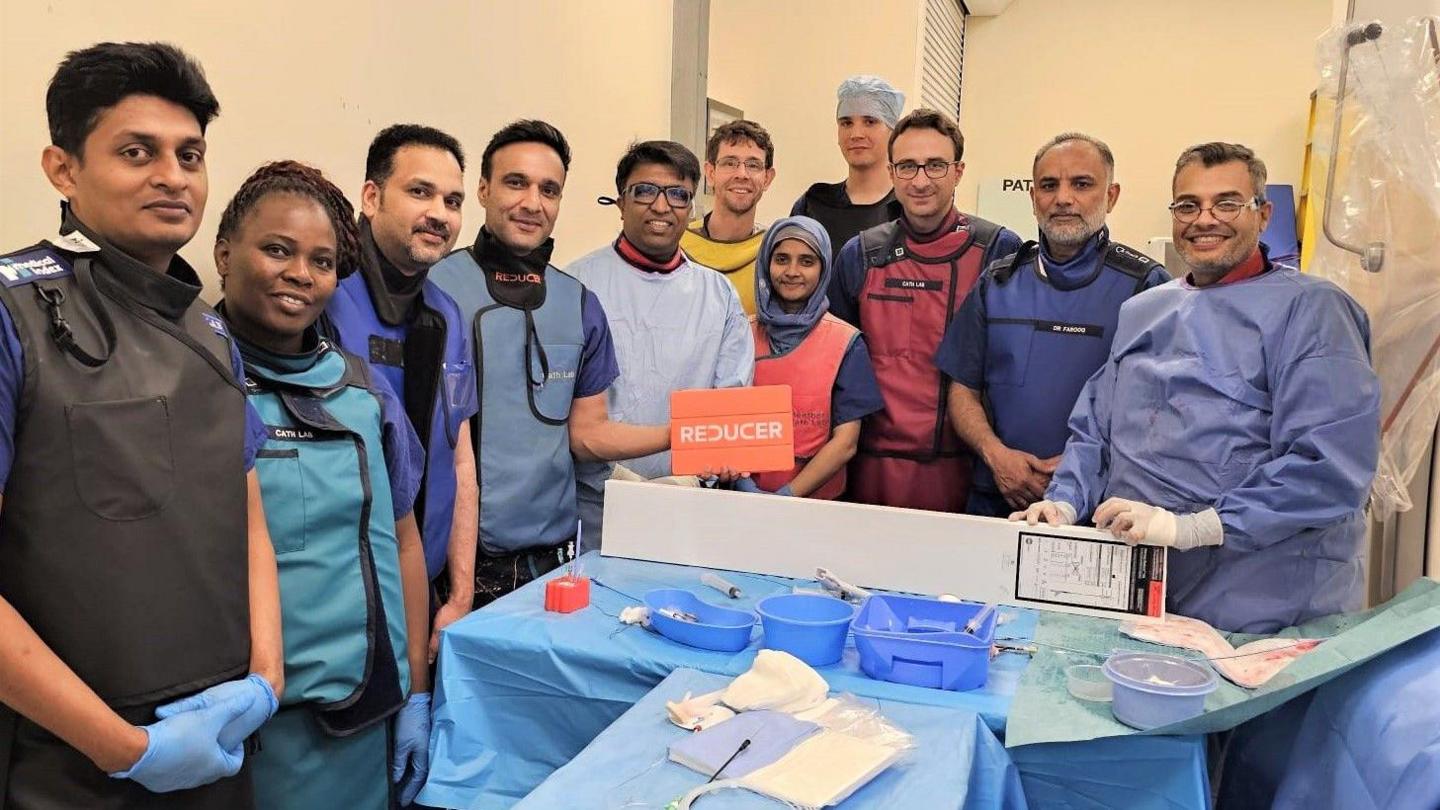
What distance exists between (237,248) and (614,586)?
0.98 m

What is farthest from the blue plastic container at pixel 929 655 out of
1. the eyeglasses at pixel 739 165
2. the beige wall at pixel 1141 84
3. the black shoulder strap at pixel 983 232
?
the beige wall at pixel 1141 84

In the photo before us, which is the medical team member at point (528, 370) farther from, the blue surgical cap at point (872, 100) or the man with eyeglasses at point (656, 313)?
the blue surgical cap at point (872, 100)

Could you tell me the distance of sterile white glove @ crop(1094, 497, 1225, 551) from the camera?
6.14 ft

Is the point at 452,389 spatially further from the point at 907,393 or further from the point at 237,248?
the point at 907,393

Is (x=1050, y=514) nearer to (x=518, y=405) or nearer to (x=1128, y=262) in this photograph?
(x=1128, y=262)

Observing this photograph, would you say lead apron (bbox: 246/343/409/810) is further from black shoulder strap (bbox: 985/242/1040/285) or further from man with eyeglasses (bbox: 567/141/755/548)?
black shoulder strap (bbox: 985/242/1040/285)

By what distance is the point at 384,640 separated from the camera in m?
1.70

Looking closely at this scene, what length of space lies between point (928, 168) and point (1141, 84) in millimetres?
4955

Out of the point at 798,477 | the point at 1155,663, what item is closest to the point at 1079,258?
the point at 798,477

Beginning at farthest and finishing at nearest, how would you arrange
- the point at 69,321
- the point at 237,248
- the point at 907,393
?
the point at 907,393 → the point at 237,248 → the point at 69,321

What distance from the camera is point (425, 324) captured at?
2.02 m

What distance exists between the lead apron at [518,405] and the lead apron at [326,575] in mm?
516

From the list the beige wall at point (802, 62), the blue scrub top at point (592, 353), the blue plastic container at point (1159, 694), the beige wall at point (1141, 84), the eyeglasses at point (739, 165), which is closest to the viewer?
the blue plastic container at point (1159, 694)

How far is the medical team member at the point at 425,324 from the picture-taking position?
1.97 meters
